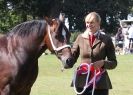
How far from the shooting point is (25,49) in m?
7.84

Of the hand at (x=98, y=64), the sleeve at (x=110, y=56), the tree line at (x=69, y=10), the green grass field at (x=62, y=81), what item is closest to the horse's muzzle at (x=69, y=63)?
the hand at (x=98, y=64)

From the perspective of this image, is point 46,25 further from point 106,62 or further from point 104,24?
point 104,24

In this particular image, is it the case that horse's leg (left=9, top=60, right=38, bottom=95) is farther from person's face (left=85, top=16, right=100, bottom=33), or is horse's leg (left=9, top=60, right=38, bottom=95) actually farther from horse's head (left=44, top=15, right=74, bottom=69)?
person's face (left=85, top=16, right=100, bottom=33)

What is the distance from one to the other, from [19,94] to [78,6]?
176ft

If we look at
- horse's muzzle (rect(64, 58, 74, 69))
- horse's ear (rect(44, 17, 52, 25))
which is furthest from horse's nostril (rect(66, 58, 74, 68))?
horse's ear (rect(44, 17, 52, 25))

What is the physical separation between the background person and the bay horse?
0.90ft

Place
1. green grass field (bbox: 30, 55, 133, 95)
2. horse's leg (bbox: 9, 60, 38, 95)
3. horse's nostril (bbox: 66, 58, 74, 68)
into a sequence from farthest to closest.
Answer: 1. green grass field (bbox: 30, 55, 133, 95)
2. horse's leg (bbox: 9, 60, 38, 95)
3. horse's nostril (bbox: 66, 58, 74, 68)

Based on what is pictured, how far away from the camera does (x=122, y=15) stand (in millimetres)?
68125

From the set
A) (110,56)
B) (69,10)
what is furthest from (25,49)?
(69,10)

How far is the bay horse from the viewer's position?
743 cm

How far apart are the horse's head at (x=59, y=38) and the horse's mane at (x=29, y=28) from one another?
0.78 feet

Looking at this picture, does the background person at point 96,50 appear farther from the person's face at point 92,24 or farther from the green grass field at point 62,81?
the green grass field at point 62,81

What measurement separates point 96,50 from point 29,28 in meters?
1.24

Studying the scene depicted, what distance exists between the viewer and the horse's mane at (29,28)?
7.70 meters
